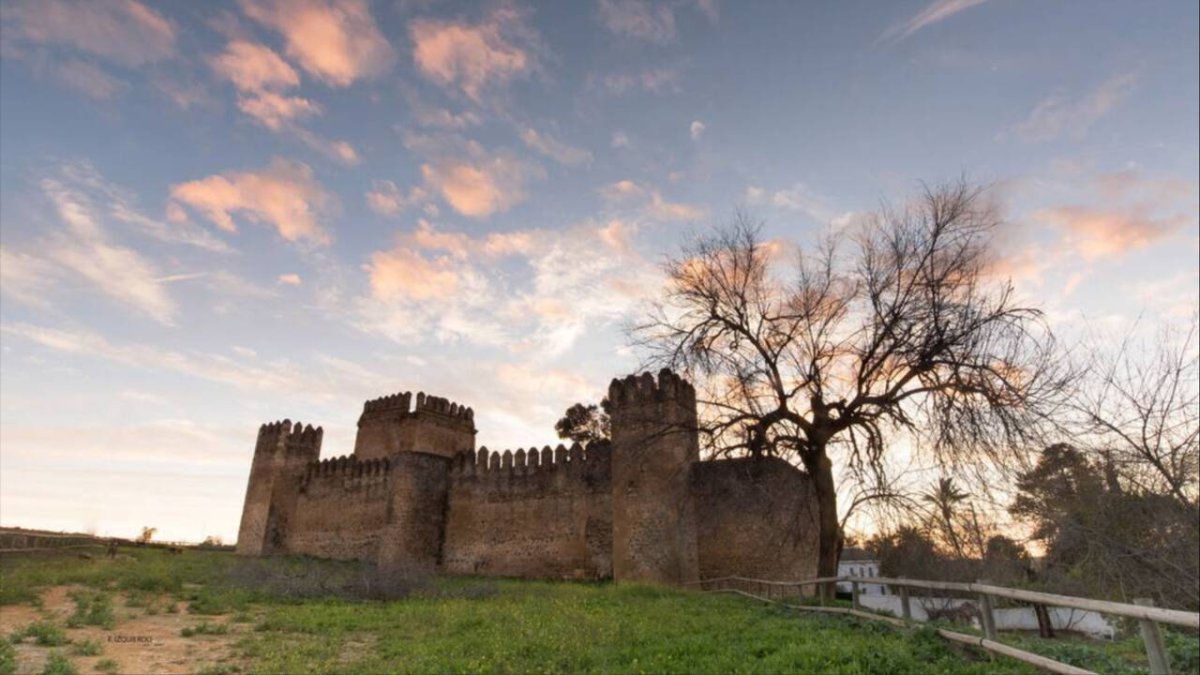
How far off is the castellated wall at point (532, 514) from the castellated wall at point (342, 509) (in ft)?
15.1

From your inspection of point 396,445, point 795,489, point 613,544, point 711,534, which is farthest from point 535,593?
point 396,445

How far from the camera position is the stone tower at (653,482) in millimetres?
22078

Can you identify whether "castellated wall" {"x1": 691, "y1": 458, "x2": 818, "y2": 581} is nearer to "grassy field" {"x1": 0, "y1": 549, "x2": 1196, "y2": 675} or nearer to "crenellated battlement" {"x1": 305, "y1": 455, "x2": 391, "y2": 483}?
"grassy field" {"x1": 0, "y1": 549, "x2": 1196, "y2": 675}

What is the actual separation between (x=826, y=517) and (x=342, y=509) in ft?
92.3

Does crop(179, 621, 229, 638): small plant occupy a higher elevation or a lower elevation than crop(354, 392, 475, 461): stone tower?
lower

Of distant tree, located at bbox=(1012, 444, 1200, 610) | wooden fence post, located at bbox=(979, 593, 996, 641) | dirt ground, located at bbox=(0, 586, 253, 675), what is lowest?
dirt ground, located at bbox=(0, 586, 253, 675)

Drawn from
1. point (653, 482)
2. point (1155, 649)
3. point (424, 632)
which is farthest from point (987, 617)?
point (653, 482)

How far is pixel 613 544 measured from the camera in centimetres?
2455

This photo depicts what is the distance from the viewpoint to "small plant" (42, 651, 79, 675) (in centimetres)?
780

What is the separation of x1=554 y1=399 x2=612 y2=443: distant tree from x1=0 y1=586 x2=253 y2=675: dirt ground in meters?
30.8

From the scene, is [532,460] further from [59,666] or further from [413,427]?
[59,666]

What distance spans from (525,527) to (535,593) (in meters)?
8.54

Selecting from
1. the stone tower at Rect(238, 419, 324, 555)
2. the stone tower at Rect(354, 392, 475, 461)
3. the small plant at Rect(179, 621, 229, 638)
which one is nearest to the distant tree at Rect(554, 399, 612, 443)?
the stone tower at Rect(354, 392, 475, 461)

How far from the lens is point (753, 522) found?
2267cm
